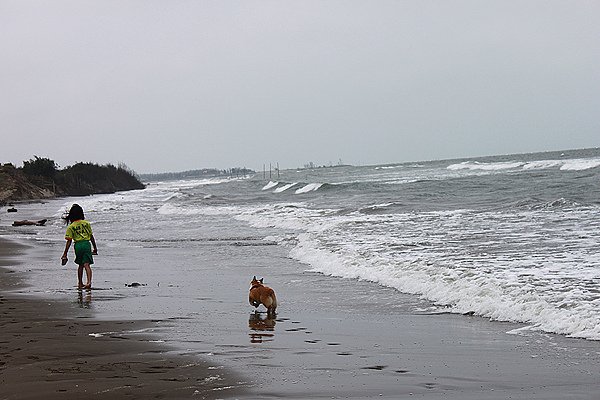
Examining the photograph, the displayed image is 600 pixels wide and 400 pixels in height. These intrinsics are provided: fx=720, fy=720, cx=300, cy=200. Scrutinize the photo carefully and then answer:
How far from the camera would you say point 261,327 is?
800 centimetres

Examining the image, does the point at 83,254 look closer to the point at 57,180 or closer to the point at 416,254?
the point at 416,254

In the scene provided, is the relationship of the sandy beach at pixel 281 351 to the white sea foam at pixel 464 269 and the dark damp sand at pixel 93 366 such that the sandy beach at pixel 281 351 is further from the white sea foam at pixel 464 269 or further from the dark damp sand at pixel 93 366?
the white sea foam at pixel 464 269

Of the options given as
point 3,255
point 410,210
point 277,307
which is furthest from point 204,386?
point 410,210

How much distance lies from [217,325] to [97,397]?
3145 mm

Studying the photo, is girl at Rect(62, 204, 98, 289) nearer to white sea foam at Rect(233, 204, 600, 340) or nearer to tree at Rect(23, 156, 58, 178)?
white sea foam at Rect(233, 204, 600, 340)

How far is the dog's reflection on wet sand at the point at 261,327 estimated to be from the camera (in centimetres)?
734

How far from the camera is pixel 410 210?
25781mm

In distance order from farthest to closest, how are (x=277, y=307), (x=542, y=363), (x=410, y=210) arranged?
1. (x=410, y=210)
2. (x=277, y=307)
3. (x=542, y=363)

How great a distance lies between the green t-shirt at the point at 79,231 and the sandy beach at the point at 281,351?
142 cm

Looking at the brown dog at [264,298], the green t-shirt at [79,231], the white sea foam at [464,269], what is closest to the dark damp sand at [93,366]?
the brown dog at [264,298]

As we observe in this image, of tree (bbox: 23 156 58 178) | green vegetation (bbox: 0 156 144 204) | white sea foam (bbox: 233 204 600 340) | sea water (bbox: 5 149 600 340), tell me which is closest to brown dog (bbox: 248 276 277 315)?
sea water (bbox: 5 149 600 340)

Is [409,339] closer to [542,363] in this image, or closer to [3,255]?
[542,363]

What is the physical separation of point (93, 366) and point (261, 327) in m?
2.45

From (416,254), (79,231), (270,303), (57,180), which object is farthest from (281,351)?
(57,180)
